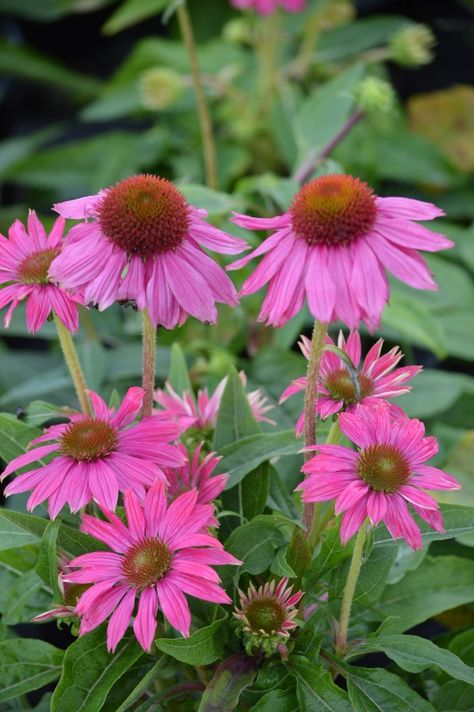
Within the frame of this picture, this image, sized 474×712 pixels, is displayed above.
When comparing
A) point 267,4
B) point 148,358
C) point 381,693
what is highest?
point 148,358

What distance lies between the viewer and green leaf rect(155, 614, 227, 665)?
2.02 ft

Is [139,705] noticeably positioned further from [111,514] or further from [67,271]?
[67,271]

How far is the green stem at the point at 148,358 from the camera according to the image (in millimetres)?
630

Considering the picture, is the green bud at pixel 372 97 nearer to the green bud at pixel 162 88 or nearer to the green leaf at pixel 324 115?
the green leaf at pixel 324 115

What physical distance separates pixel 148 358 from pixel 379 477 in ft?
0.57

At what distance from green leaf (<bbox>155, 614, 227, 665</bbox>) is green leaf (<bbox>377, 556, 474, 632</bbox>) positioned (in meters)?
0.20

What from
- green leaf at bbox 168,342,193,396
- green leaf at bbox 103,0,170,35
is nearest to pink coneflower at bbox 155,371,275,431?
green leaf at bbox 168,342,193,396

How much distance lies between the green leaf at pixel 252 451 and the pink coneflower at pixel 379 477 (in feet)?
0.36

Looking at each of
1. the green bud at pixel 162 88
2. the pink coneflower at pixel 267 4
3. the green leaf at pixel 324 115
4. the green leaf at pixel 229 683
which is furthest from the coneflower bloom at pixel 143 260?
the pink coneflower at pixel 267 4

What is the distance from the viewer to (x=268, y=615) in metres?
0.65

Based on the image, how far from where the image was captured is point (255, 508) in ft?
2.43

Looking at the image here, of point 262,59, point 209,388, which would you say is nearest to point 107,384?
point 209,388

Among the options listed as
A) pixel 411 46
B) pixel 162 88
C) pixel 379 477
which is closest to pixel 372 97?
pixel 411 46

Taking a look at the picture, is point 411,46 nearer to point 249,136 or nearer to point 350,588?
point 249,136
